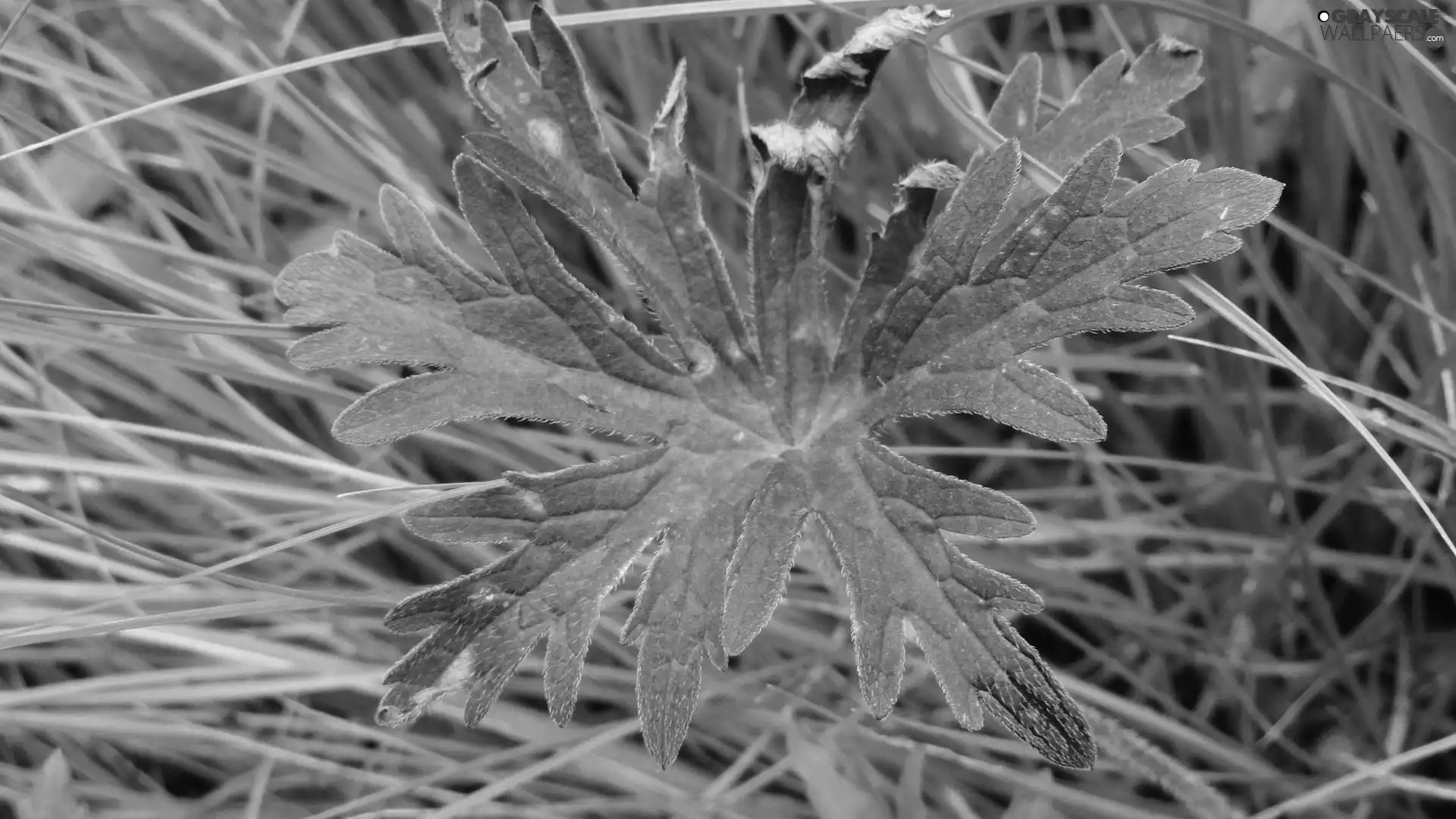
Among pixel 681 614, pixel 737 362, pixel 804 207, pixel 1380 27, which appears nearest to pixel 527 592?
pixel 681 614

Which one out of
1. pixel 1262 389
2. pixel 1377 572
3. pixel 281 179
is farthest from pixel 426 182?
pixel 1377 572

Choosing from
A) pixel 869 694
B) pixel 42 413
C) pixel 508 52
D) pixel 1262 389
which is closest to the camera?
pixel 869 694

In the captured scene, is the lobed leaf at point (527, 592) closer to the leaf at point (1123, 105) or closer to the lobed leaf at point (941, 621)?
the lobed leaf at point (941, 621)

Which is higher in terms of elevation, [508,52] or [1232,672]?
[508,52]

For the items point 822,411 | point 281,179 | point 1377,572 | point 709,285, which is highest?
point 281,179

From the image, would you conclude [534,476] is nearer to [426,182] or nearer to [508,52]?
[508,52]

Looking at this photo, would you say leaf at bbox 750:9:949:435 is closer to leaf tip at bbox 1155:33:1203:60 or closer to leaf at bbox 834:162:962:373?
leaf at bbox 834:162:962:373

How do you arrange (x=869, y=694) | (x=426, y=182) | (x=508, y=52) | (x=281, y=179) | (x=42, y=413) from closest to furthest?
(x=869, y=694) < (x=508, y=52) < (x=42, y=413) < (x=426, y=182) < (x=281, y=179)

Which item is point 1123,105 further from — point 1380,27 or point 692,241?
point 692,241
